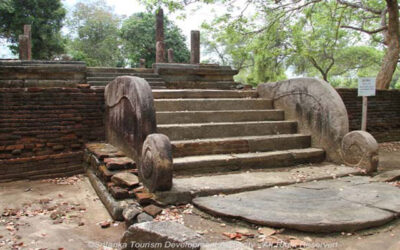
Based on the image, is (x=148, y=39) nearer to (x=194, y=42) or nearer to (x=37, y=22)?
(x=37, y=22)

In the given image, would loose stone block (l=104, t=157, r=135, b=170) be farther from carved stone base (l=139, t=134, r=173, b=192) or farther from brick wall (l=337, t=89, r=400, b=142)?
brick wall (l=337, t=89, r=400, b=142)

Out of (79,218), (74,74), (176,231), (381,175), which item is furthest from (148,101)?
(74,74)

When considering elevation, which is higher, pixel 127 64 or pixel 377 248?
pixel 127 64

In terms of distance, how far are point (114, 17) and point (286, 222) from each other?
33.0m

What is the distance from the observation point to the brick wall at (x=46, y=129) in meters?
4.89

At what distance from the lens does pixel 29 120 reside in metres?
5.02

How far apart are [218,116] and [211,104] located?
0.34 meters

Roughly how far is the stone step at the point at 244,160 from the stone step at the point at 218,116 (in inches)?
33.5

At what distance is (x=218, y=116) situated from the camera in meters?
4.80

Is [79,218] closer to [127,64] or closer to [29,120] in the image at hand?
[29,120]

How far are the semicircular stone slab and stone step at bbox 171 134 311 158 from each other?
3.17 ft

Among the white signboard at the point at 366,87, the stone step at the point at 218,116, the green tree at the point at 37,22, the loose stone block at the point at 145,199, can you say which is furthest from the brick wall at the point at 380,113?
the green tree at the point at 37,22

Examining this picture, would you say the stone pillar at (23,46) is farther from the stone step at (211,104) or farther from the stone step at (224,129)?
the stone step at (224,129)

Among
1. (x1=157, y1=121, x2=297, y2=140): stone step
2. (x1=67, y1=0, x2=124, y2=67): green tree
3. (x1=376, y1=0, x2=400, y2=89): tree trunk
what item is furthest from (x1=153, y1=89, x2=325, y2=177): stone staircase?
(x1=67, y1=0, x2=124, y2=67): green tree
